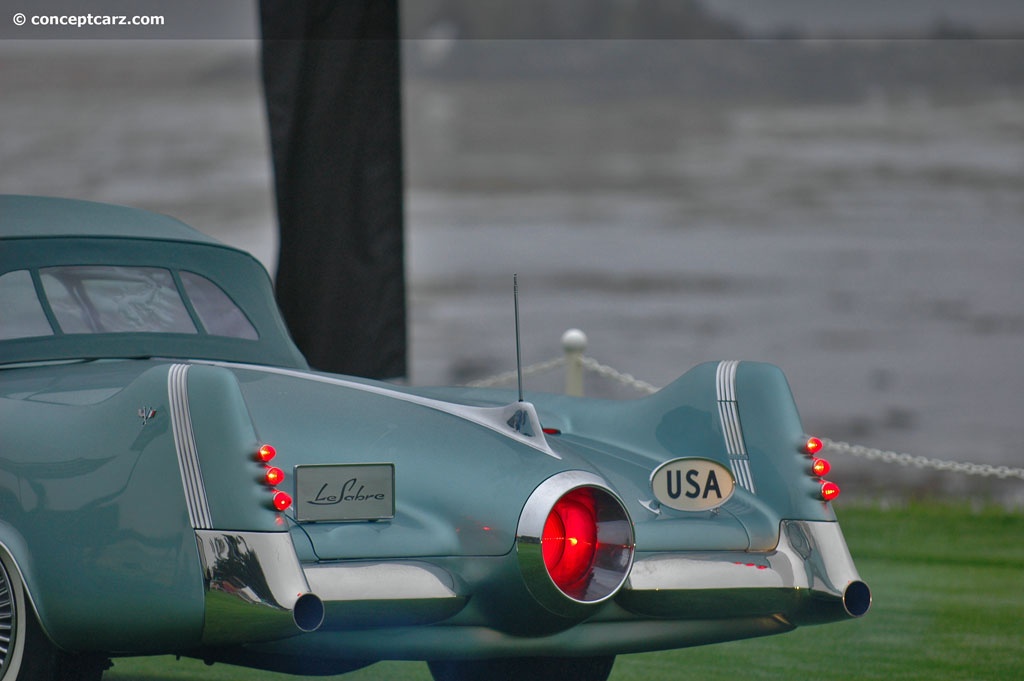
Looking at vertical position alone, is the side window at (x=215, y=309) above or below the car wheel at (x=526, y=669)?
above

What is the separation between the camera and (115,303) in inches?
159

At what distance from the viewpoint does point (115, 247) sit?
13.6 ft

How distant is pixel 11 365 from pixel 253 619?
55.0 inches

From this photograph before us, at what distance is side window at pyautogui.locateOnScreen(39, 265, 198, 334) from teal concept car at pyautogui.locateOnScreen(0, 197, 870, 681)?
77mm

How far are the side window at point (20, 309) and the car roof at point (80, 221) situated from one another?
0.15 metres

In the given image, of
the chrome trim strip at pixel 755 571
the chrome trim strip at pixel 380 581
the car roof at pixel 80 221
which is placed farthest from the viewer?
the car roof at pixel 80 221

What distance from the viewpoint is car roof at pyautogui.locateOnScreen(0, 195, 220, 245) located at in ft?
13.3

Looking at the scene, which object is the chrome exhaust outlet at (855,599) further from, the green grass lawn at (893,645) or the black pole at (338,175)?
the black pole at (338,175)

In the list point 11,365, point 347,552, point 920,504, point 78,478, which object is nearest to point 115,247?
point 11,365

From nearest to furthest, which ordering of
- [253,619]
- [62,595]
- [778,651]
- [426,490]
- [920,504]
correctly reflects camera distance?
1. [253,619]
2. [62,595]
3. [426,490]
4. [778,651]
5. [920,504]

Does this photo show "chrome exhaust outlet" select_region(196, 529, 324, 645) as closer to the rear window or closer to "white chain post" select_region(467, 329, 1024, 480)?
the rear window

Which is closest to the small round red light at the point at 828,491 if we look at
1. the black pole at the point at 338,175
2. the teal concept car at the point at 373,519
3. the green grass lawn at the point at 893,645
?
the teal concept car at the point at 373,519

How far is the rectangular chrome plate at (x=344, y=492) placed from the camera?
9.66 feet

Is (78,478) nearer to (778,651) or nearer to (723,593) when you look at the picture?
(723,593)
